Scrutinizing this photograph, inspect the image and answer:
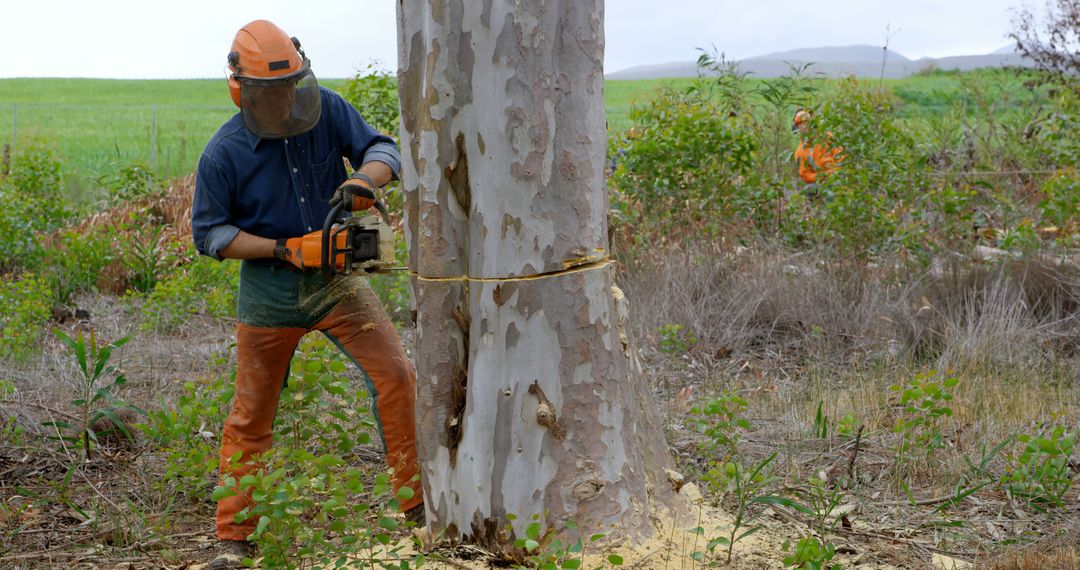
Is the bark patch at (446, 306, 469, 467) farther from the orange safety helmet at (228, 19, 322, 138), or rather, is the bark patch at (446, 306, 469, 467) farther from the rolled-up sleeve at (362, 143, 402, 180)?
the orange safety helmet at (228, 19, 322, 138)

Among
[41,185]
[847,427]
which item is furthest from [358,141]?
[41,185]

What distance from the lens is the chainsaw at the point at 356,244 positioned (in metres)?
3.81

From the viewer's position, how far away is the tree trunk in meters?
3.24

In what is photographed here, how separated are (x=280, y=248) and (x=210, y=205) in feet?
1.10

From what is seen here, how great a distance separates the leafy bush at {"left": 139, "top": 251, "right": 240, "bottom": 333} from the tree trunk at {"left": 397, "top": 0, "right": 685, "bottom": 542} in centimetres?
457

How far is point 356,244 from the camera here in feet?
12.8

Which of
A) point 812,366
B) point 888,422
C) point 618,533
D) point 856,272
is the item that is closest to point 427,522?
point 618,533

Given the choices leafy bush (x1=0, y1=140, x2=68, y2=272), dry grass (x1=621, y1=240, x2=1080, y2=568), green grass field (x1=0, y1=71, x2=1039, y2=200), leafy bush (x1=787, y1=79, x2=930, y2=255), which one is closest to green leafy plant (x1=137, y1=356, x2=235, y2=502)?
dry grass (x1=621, y1=240, x2=1080, y2=568)

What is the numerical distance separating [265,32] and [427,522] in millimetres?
1933

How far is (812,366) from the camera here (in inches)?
247

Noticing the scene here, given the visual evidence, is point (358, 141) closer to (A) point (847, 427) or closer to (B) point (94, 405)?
(B) point (94, 405)

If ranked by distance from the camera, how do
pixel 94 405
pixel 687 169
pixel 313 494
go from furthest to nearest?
pixel 687 169 < pixel 94 405 < pixel 313 494

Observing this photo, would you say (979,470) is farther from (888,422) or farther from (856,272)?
(856,272)

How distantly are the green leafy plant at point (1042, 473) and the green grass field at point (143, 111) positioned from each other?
5760mm
